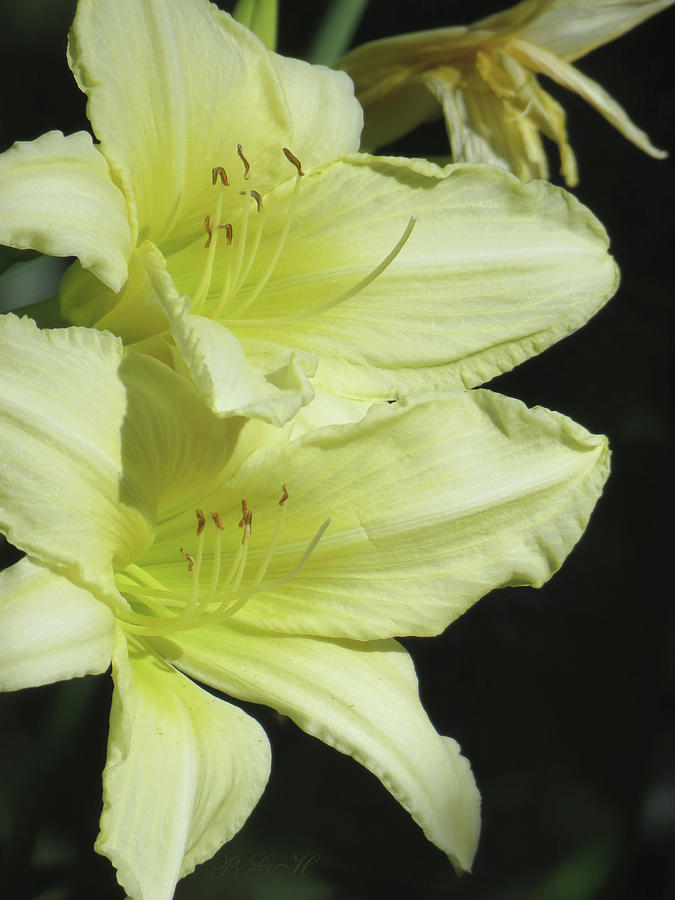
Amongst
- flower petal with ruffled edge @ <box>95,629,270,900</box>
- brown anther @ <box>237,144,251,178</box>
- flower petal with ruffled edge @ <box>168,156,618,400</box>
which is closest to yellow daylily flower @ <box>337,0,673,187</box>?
flower petal with ruffled edge @ <box>168,156,618,400</box>

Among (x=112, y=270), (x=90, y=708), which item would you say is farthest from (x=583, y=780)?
(x=112, y=270)

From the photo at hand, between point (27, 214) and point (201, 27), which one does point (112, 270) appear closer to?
point (27, 214)

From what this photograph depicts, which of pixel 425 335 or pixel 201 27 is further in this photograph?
pixel 425 335

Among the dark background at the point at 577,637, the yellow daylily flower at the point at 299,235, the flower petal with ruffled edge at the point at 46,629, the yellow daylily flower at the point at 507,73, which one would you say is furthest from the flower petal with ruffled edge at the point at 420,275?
the dark background at the point at 577,637

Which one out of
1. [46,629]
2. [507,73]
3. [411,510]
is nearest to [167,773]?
[46,629]

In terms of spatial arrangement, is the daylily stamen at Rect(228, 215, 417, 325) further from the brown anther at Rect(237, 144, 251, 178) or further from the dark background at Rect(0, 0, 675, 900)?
the dark background at Rect(0, 0, 675, 900)

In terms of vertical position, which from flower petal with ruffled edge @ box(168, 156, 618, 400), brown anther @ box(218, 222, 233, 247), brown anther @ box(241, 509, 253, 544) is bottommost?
brown anther @ box(241, 509, 253, 544)

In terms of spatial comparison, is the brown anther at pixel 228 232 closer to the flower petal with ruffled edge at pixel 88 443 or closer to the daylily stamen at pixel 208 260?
the daylily stamen at pixel 208 260
